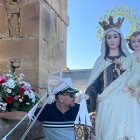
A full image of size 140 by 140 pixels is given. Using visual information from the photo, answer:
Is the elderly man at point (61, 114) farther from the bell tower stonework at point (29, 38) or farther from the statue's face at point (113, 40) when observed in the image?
the bell tower stonework at point (29, 38)

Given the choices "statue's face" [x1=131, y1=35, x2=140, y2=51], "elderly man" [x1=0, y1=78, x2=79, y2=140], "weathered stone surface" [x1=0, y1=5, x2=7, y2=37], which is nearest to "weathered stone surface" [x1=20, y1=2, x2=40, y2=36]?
"weathered stone surface" [x1=0, y1=5, x2=7, y2=37]

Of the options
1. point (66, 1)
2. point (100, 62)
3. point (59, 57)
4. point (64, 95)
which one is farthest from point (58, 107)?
point (66, 1)

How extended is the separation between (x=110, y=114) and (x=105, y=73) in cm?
36

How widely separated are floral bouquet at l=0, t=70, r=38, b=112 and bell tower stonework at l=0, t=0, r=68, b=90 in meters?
0.64

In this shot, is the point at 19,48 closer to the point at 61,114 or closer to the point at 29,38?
the point at 29,38

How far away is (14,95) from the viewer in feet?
13.9

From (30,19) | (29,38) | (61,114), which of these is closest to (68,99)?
(61,114)

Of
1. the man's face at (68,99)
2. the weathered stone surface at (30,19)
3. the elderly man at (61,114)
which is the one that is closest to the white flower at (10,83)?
the elderly man at (61,114)

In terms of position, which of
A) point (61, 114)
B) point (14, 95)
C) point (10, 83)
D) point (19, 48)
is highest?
point (19, 48)

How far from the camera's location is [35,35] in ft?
16.4

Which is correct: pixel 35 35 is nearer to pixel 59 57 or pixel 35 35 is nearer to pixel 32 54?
pixel 32 54

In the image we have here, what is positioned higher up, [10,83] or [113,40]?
[113,40]

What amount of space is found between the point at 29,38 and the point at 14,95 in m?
1.01

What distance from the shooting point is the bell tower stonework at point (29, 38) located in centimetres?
500
